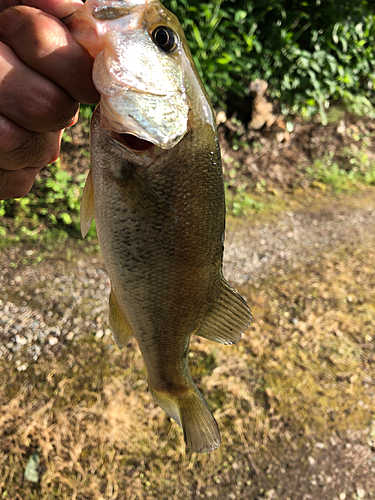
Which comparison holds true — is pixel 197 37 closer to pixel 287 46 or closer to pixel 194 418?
pixel 287 46

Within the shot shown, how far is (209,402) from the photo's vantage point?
9.94 ft

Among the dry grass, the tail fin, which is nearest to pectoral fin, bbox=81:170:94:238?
the tail fin

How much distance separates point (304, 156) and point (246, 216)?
2021mm

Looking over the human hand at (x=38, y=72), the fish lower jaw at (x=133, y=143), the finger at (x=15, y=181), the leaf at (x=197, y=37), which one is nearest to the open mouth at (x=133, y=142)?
the fish lower jaw at (x=133, y=143)

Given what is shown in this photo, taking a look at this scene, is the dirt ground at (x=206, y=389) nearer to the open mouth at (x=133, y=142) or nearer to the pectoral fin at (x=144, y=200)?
the pectoral fin at (x=144, y=200)

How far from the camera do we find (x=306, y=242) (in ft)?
16.7

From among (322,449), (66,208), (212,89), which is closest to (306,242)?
(212,89)

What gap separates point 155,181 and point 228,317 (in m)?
0.66

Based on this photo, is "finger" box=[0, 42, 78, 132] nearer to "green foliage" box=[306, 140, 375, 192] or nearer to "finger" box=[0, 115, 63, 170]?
"finger" box=[0, 115, 63, 170]

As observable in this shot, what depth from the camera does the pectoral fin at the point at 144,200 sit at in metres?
1.21

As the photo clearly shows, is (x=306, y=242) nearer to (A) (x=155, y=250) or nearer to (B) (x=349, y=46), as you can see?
(B) (x=349, y=46)

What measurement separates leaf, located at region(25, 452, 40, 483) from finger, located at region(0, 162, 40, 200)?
185 cm

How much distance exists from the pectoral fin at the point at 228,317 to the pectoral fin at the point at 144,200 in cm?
45

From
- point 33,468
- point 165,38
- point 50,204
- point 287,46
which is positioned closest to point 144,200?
point 165,38
